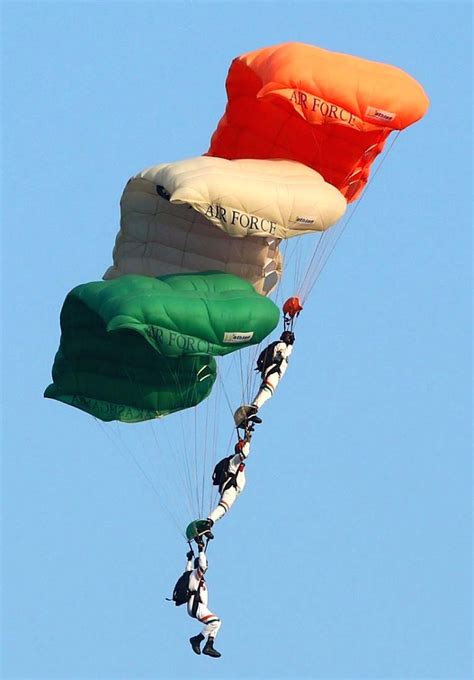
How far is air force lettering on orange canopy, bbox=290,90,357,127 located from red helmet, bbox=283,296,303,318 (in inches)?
106

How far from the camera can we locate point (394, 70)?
32125 millimetres

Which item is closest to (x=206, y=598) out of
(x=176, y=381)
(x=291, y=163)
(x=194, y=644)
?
(x=194, y=644)

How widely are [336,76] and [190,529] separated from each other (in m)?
6.11

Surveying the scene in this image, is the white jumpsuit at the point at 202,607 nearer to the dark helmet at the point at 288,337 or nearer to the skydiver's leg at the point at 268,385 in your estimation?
the skydiver's leg at the point at 268,385

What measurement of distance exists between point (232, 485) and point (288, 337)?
2424 millimetres

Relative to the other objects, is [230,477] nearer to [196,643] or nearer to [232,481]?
[232,481]

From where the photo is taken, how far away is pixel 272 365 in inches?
1275

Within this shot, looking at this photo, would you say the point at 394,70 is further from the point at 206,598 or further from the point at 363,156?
the point at 206,598

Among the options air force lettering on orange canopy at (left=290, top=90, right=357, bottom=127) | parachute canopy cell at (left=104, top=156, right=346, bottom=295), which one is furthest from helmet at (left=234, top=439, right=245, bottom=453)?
air force lettering on orange canopy at (left=290, top=90, right=357, bottom=127)

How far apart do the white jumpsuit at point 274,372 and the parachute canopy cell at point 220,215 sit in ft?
2.68

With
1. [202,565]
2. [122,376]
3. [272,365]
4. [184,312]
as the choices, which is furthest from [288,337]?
[202,565]

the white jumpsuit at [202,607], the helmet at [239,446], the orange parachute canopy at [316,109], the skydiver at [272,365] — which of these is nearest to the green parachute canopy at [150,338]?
the skydiver at [272,365]

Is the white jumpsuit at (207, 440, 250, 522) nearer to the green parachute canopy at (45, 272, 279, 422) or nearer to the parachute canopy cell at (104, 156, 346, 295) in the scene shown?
the green parachute canopy at (45, 272, 279, 422)

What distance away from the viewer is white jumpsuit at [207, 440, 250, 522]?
31.1 meters
